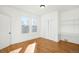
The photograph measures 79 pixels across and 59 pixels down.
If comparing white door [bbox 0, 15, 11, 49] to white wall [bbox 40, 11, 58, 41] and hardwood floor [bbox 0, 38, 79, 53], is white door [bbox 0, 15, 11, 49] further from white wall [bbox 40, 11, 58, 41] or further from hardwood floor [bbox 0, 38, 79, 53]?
white wall [bbox 40, 11, 58, 41]

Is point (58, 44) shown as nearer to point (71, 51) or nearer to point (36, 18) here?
point (71, 51)

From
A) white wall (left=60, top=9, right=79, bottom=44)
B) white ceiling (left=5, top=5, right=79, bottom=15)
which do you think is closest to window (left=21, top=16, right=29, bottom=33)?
white ceiling (left=5, top=5, right=79, bottom=15)

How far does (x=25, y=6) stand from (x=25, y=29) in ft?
1.32

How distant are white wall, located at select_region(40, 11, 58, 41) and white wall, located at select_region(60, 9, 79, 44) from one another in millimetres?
111

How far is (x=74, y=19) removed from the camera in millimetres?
1634

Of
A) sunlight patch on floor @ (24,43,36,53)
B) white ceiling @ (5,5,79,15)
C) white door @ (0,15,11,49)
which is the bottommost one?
sunlight patch on floor @ (24,43,36,53)

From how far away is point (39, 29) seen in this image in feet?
5.60

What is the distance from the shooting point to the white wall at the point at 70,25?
162 cm

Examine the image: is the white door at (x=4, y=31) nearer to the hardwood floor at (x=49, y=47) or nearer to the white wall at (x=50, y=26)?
the hardwood floor at (x=49, y=47)

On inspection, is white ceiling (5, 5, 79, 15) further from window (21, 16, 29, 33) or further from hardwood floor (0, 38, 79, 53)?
hardwood floor (0, 38, 79, 53)

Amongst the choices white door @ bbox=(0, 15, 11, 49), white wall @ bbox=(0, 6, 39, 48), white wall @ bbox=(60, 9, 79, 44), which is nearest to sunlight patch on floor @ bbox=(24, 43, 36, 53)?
white wall @ bbox=(0, 6, 39, 48)

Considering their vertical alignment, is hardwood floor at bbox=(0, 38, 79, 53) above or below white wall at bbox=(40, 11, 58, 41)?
below

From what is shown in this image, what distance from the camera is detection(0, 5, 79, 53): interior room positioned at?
1.62 metres

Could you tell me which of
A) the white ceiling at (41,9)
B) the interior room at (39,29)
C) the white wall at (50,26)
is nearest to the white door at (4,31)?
the interior room at (39,29)
